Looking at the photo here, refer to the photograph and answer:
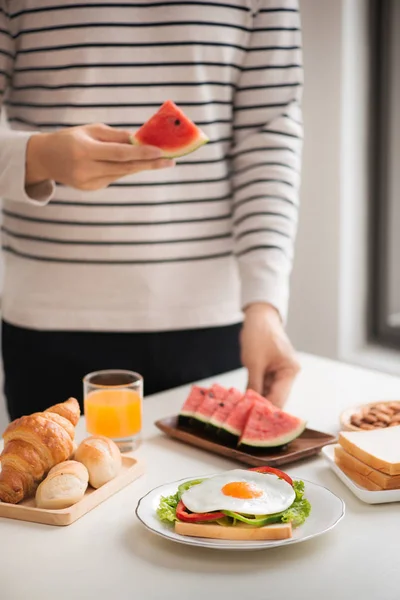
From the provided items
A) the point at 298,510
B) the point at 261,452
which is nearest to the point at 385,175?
the point at 261,452

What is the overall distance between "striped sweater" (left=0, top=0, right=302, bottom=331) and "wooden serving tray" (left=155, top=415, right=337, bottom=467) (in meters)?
0.42

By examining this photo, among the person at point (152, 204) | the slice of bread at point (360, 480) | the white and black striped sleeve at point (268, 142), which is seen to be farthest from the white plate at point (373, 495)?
the white and black striped sleeve at point (268, 142)

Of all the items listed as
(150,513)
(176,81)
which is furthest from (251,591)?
(176,81)

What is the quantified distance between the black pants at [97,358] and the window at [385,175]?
1208 millimetres

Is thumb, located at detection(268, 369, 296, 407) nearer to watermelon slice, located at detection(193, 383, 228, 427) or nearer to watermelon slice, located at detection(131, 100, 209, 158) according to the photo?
watermelon slice, located at detection(193, 383, 228, 427)

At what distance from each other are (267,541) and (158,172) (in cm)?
103

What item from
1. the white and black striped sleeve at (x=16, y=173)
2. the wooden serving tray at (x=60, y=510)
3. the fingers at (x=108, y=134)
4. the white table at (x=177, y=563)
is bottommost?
the white table at (x=177, y=563)

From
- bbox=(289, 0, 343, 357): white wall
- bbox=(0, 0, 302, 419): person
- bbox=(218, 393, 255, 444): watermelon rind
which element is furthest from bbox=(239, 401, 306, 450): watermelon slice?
bbox=(289, 0, 343, 357): white wall

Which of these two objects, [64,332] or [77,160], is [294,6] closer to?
[77,160]

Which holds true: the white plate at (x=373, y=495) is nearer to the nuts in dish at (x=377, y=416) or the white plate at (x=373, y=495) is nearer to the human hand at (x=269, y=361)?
the nuts in dish at (x=377, y=416)

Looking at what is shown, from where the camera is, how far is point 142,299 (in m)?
1.92

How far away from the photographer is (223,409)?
1.49 metres

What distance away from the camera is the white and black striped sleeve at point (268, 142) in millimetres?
1901

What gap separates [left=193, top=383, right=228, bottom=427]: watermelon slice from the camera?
149cm
